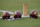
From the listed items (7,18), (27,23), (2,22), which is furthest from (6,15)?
(27,23)

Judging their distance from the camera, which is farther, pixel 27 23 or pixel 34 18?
pixel 34 18

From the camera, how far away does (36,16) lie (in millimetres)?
5766

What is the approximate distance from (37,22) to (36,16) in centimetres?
70

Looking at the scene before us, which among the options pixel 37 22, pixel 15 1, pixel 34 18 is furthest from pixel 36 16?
pixel 15 1

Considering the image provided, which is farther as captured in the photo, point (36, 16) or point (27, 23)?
point (36, 16)

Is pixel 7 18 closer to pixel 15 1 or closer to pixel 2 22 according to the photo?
pixel 2 22

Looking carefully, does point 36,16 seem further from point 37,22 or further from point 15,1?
point 15,1

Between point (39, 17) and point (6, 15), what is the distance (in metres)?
1.26

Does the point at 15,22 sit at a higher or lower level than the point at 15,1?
lower

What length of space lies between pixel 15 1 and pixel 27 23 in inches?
234

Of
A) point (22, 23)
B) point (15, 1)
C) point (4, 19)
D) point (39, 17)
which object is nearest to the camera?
point (22, 23)

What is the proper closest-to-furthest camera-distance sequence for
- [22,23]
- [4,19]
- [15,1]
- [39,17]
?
[22,23] → [4,19] → [39,17] → [15,1]

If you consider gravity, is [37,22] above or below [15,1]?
below

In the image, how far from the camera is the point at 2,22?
5094mm
